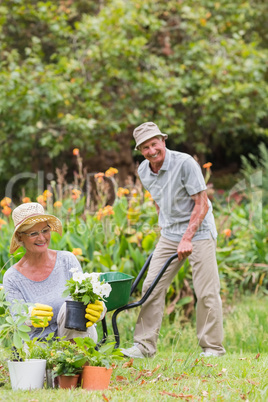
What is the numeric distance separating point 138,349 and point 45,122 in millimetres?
5678

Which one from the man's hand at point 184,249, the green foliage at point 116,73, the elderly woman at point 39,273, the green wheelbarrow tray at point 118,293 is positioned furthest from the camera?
the green foliage at point 116,73

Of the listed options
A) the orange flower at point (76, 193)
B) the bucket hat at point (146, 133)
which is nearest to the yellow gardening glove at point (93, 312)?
the bucket hat at point (146, 133)

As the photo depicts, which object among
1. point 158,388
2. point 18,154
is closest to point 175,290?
point 158,388

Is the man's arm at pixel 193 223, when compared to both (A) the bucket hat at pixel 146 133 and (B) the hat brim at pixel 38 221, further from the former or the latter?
(B) the hat brim at pixel 38 221

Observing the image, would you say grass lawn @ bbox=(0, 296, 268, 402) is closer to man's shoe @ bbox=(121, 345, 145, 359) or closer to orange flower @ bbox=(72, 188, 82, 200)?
man's shoe @ bbox=(121, 345, 145, 359)

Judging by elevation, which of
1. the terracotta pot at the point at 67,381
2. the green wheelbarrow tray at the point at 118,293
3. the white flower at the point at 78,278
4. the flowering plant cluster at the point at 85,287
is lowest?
the terracotta pot at the point at 67,381

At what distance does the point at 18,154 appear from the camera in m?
9.85

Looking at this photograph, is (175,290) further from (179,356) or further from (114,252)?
(179,356)

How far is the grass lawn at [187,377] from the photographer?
278 cm

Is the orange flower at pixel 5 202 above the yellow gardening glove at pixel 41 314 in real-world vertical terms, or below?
above

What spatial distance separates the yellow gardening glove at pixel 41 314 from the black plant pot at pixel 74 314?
10cm

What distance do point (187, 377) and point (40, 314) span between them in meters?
0.96

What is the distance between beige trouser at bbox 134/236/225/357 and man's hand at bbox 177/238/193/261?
0.20 m

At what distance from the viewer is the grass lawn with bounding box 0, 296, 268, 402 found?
278 cm
